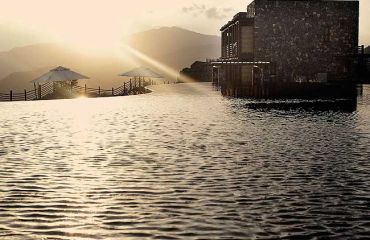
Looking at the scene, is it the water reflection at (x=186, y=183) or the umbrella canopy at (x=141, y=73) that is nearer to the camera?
the water reflection at (x=186, y=183)

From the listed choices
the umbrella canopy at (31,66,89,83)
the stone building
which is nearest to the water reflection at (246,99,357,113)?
the umbrella canopy at (31,66,89,83)

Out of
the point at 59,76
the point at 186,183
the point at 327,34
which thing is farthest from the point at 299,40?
the point at 186,183

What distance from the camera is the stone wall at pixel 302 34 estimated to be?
55031mm

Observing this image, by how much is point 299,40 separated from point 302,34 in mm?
623

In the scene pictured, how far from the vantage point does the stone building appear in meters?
55.0

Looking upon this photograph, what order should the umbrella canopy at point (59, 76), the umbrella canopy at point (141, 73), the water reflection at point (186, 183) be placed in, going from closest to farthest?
the water reflection at point (186, 183) < the umbrella canopy at point (59, 76) < the umbrella canopy at point (141, 73)

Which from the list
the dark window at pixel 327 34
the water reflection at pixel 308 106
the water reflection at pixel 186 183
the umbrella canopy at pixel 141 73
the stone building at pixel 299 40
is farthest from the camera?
the dark window at pixel 327 34

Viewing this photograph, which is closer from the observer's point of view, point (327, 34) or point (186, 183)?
point (186, 183)

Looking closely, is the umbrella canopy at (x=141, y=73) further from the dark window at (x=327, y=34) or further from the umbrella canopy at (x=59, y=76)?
the dark window at (x=327, y=34)

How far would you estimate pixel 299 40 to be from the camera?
55.5m

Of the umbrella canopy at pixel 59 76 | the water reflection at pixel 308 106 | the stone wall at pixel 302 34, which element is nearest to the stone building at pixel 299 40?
the stone wall at pixel 302 34

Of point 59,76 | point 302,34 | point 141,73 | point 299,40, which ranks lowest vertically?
point 59,76

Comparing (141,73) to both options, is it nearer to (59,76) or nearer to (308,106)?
(59,76)

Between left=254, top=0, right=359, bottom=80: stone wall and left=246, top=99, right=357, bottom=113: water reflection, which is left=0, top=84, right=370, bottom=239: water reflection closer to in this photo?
left=246, top=99, right=357, bottom=113: water reflection
